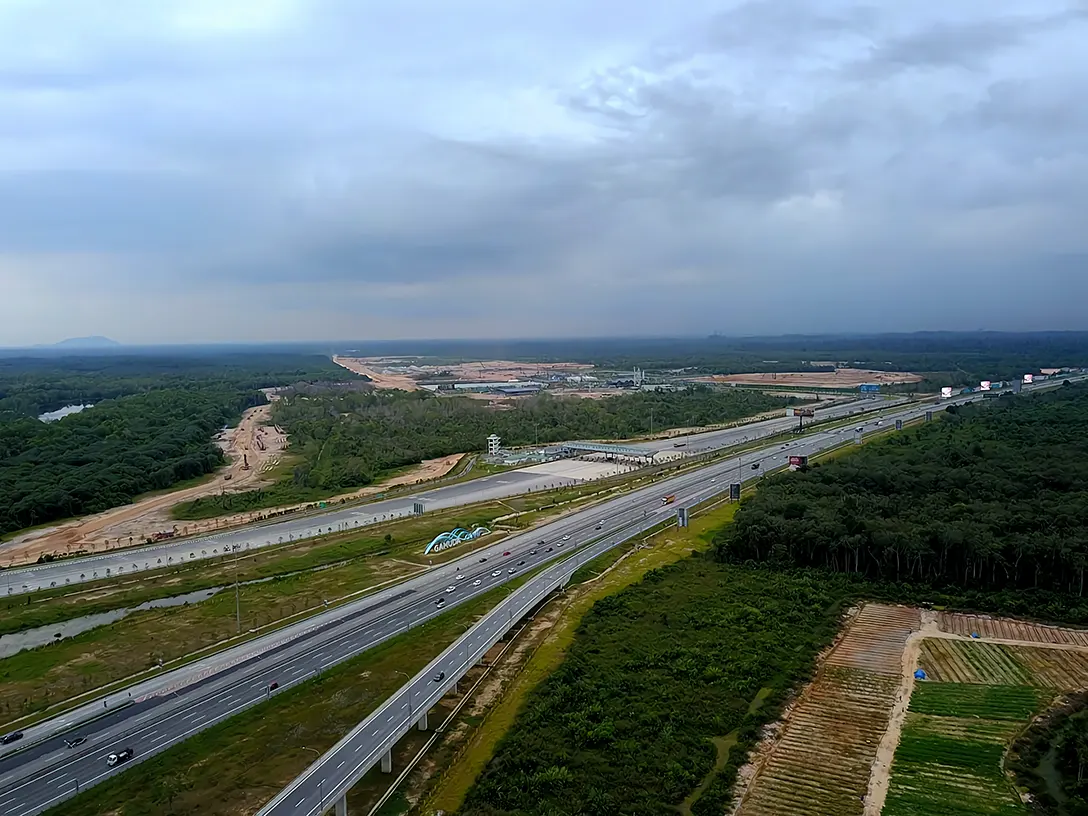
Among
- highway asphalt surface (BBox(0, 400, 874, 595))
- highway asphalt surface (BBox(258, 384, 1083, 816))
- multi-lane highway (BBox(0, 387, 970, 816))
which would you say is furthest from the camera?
highway asphalt surface (BBox(0, 400, 874, 595))

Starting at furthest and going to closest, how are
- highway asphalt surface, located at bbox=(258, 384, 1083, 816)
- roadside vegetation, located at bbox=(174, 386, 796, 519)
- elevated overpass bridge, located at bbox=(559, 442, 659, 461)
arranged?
1. elevated overpass bridge, located at bbox=(559, 442, 659, 461)
2. roadside vegetation, located at bbox=(174, 386, 796, 519)
3. highway asphalt surface, located at bbox=(258, 384, 1083, 816)

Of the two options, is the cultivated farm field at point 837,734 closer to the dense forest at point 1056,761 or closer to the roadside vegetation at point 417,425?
the dense forest at point 1056,761

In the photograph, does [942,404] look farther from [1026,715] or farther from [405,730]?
[405,730]

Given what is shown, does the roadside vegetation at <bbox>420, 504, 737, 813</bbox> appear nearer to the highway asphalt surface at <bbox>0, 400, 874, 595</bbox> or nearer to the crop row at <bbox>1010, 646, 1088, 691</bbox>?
the crop row at <bbox>1010, 646, 1088, 691</bbox>

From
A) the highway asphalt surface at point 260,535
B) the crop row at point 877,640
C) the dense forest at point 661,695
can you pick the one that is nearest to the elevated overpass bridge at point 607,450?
the highway asphalt surface at point 260,535

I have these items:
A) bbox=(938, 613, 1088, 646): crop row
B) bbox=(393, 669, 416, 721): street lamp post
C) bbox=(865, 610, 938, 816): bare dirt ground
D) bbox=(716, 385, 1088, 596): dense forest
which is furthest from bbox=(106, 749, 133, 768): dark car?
bbox=(938, 613, 1088, 646): crop row

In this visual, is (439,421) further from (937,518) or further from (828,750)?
(828,750)

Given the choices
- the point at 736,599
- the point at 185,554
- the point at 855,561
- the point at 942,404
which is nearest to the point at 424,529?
the point at 185,554

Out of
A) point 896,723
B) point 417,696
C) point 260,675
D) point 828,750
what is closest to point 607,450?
point 260,675
